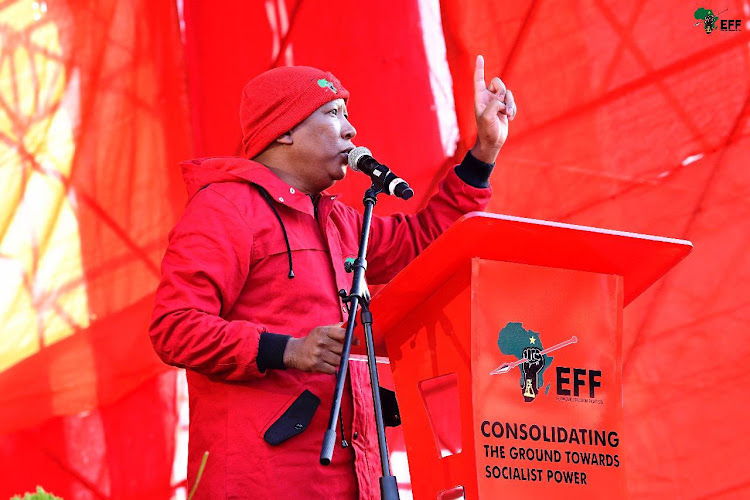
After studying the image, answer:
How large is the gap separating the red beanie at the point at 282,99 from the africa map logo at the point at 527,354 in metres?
1.10

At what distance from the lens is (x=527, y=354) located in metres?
1.91

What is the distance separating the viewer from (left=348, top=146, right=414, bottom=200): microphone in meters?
2.08

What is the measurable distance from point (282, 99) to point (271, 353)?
0.83 m

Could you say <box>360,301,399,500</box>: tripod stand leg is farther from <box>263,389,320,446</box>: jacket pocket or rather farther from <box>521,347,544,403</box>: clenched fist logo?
<box>263,389,320,446</box>: jacket pocket

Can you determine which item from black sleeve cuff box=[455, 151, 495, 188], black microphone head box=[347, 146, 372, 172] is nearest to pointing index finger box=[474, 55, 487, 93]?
black sleeve cuff box=[455, 151, 495, 188]

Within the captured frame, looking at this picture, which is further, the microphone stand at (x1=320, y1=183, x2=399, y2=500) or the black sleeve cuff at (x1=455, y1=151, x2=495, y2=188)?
the black sleeve cuff at (x1=455, y1=151, x2=495, y2=188)

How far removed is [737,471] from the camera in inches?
125

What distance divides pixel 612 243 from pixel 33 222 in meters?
2.19

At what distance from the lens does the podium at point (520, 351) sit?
6.07ft

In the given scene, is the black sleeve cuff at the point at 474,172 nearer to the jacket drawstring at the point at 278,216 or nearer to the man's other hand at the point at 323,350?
the jacket drawstring at the point at 278,216

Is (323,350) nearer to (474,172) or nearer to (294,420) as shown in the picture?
(294,420)

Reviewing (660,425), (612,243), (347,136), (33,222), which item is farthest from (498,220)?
(33,222)

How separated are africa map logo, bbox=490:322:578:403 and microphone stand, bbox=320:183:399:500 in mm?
242

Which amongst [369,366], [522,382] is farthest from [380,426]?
[522,382]
